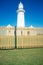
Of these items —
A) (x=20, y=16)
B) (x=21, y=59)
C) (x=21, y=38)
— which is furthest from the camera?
(x=20, y=16)

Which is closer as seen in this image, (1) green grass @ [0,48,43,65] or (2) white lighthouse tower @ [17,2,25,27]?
(1) green grass @ [0,48,43,65]

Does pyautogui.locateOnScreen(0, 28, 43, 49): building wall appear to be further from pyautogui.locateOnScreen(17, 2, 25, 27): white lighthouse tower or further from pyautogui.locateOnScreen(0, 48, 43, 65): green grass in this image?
pyautogui.locateOnScreen(17, 2, 25, 27): white lighthouse tower

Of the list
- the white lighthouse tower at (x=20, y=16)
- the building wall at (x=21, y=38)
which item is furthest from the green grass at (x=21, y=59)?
the white lighthouse tower at (x=20, y=16)

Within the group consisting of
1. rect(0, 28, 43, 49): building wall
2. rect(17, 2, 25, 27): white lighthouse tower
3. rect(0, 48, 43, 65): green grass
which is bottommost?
rect(0, 48, 43, 65): green grass

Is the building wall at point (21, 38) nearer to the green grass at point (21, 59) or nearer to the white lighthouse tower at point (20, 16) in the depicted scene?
the green grass at point (21, 59)

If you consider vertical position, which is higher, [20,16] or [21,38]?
[20,16]

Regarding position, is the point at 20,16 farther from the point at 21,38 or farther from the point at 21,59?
Result: the point at 21,59

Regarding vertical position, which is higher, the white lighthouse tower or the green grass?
the white lighthouse tower

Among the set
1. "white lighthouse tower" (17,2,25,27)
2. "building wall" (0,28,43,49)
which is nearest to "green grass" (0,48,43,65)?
"building wall" (0,28,43,49)

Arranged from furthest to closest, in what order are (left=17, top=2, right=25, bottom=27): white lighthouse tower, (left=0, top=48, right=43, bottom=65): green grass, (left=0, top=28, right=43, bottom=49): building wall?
1. (left=17, top=2, right=25, bottom=27): white lighthouse tower
2. (left=0, top=28, right=43, bottom=49): building wall
3. (left=0, top=48, right=43, bottom=65): green grass

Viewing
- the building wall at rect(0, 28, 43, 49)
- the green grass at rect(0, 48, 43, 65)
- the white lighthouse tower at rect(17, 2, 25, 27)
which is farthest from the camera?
the white lighthouse tower at rect(17, 2, 25, 27)

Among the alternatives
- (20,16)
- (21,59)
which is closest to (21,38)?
(21,59)

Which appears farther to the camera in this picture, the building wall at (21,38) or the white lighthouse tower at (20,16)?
the white lighthouse tower at (20,16)

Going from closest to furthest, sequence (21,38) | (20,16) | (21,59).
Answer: (21,59)
(21,38)
(20,16)
